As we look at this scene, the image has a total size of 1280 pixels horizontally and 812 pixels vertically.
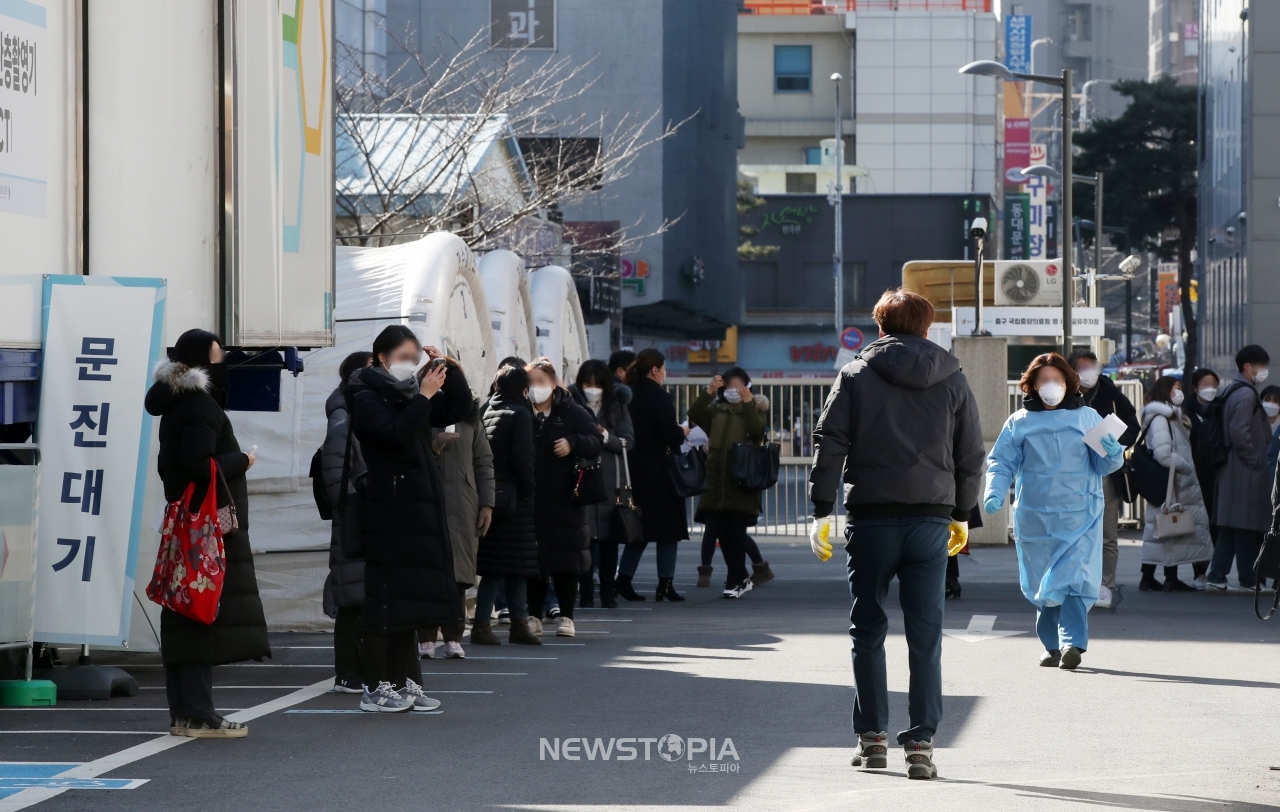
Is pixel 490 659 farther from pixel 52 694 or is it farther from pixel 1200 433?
pixel 1200 433

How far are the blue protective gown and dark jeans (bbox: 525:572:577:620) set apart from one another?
2.91 m

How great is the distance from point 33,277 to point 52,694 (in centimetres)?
199

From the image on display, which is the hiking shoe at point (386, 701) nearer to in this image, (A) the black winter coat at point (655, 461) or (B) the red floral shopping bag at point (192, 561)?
(B) the red floral shopping bag at point (192, 561)

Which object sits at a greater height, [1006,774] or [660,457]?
[660,457]

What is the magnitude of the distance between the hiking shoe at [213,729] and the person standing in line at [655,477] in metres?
7.19

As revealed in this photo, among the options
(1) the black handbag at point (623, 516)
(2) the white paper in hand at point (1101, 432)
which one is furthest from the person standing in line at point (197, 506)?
(1) the black handbag at point (623, 516)

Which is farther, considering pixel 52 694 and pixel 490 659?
pixel 490 659

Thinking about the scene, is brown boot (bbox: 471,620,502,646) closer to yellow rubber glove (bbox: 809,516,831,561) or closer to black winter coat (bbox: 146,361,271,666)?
black winter coat (bbox: 146,361,271,666)

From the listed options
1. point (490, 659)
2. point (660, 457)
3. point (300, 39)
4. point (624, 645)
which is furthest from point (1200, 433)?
point (300, 39)

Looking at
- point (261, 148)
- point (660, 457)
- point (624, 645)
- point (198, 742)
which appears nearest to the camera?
point (198, 742)

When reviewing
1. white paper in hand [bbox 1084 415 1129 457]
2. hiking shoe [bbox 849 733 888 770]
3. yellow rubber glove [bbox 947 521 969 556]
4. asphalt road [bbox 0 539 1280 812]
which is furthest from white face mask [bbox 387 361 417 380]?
white paper in hand [bbox 1084 415 1129 457]

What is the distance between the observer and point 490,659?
10852mm

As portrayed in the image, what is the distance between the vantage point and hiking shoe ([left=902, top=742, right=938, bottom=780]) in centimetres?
685

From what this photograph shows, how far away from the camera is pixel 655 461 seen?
595 inches
